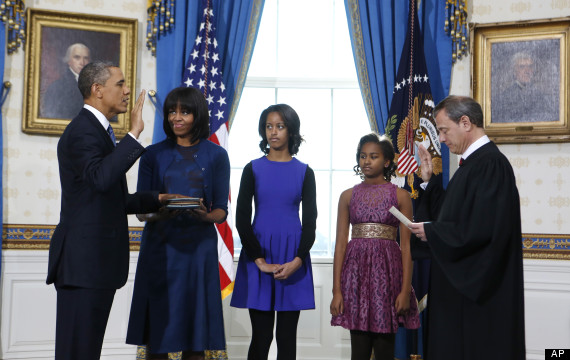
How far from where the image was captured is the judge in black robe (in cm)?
260

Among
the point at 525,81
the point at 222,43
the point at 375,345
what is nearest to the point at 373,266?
the point at 375,345

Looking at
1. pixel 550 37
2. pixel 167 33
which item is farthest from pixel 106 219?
pixel 550 37

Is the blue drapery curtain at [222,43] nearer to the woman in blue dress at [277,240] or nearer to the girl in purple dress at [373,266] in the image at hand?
the woman in blue dress at [277,240]

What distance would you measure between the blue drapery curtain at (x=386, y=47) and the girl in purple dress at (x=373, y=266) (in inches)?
49.4

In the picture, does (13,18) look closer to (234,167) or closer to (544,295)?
(234,167)

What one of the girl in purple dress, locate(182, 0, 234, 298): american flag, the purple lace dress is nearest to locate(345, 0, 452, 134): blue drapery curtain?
locate(182, 0, 234, 298): american flag

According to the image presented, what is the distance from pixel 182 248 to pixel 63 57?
2.50m

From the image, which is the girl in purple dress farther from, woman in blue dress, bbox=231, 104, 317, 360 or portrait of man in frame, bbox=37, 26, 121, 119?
portrait of man in frame, bbox=37, 26, 121, 119

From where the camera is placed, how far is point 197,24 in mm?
4965

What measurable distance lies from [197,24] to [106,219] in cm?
277

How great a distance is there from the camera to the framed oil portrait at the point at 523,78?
4.75 m

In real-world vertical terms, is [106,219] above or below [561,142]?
below

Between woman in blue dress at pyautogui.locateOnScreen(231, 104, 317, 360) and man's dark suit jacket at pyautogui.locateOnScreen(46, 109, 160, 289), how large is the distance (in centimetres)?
92

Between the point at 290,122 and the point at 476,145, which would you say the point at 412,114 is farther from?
the point at 476,145
